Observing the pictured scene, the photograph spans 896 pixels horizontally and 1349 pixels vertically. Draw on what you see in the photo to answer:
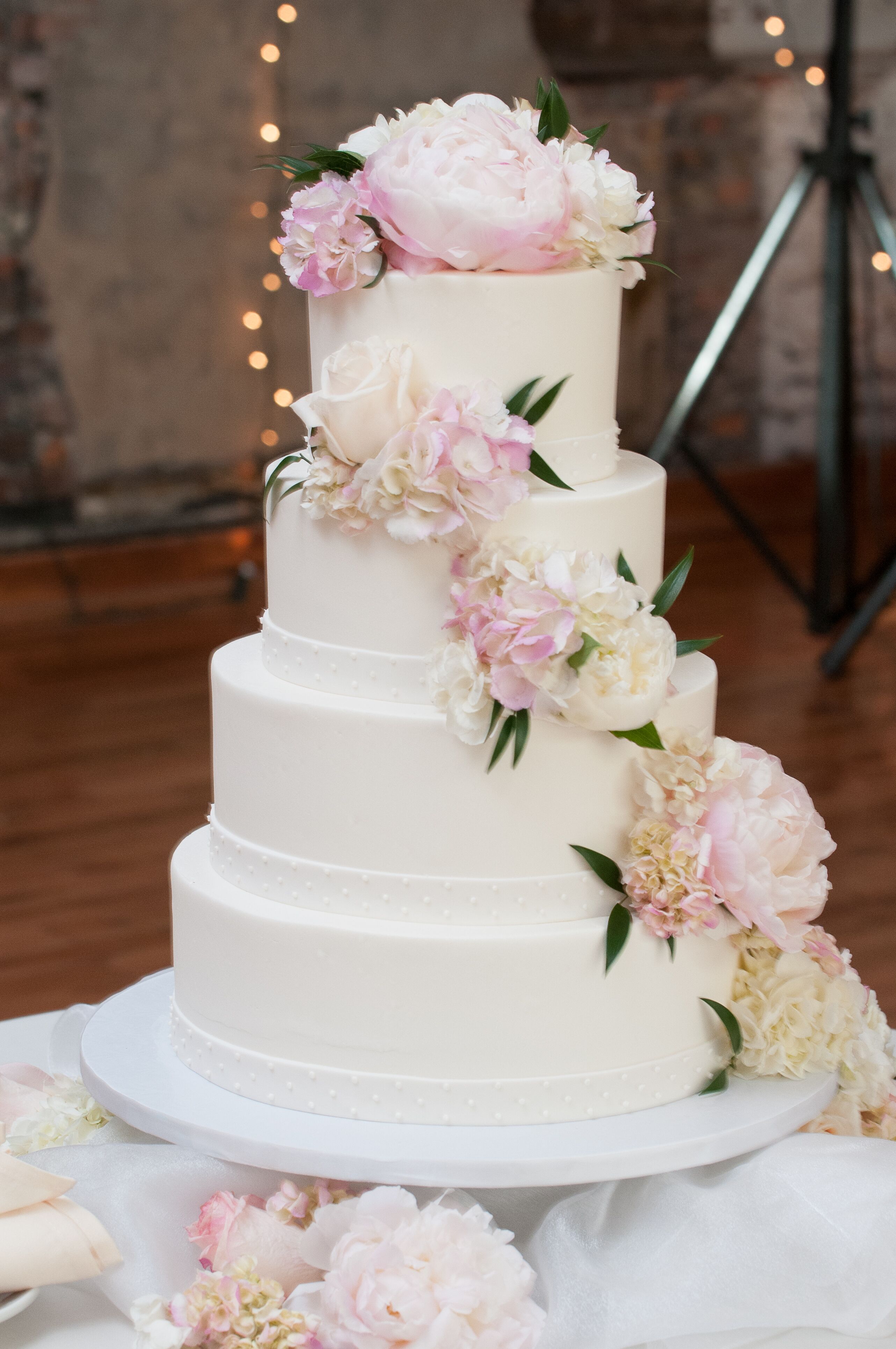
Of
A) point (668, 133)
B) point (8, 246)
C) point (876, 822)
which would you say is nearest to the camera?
point (876, 822)

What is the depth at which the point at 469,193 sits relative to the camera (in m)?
1.58

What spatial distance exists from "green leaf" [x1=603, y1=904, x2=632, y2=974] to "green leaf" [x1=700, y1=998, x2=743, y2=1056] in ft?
0.49

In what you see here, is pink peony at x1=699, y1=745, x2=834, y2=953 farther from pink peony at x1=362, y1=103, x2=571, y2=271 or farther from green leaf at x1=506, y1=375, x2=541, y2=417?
pink peony at x1=362, y1=103, x2=571, y2=271

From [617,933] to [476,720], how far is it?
0.28 metres

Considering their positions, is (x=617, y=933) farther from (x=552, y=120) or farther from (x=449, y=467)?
(x=552, y=120)

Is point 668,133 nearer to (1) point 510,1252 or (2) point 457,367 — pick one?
(2) point 457,367

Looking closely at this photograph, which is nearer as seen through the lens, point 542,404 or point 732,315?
point 542,404

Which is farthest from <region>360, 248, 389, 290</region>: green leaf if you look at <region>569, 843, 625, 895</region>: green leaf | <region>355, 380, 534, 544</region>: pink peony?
<region>569, 843, 625, 895</region>: green leaf

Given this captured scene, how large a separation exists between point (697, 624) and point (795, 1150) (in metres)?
4.09

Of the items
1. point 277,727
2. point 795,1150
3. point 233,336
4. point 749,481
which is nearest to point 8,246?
point 233,336

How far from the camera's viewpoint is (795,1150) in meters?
1.70

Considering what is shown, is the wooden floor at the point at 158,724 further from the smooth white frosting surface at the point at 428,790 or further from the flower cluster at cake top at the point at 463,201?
the flower cluster at cake top at the point at 463,201

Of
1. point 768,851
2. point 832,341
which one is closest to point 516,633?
point 768,851

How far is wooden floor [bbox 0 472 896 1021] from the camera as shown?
3.54 meters
